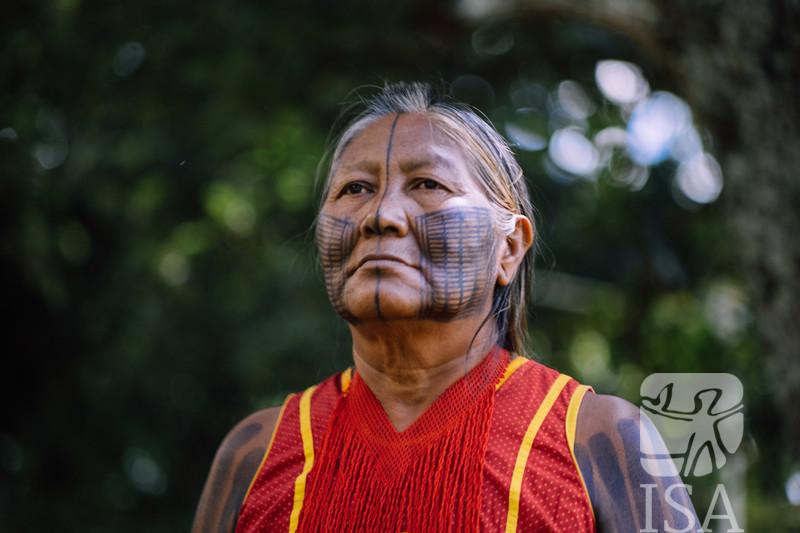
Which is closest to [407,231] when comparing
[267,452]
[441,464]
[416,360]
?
[416,360]

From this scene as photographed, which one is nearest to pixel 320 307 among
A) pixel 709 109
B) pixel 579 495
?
pixel 709 109

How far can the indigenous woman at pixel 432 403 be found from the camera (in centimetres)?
238

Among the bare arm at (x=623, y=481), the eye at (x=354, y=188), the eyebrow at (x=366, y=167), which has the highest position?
the eyebrow at (x=366, y=167)

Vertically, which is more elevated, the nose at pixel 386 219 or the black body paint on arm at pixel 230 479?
the nose at pixel 386 219

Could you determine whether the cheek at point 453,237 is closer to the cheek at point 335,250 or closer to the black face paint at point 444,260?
the black face paint at point 444,260

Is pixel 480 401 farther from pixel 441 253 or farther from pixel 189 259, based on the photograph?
pixel 189 259

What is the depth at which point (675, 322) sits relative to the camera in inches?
258

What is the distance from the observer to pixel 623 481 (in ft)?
7.79

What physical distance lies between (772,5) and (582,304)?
15.4 ft

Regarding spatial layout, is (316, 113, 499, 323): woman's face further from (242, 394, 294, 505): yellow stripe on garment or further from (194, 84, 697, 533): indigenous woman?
(242, 394, 294, 505): yellow stripe on garment

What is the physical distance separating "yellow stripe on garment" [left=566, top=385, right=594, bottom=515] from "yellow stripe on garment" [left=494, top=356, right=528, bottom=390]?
0.19 metres

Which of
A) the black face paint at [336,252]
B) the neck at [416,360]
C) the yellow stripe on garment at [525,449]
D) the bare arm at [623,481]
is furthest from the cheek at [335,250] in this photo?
the bare arm at [623,481]

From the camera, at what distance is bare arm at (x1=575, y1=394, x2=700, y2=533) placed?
7.69 ft

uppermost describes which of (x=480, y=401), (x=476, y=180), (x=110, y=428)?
(x=476, y=180)
